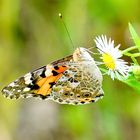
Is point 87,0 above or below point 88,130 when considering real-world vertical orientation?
above

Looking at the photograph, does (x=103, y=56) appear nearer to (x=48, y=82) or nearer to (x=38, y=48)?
(x=48, y=82)

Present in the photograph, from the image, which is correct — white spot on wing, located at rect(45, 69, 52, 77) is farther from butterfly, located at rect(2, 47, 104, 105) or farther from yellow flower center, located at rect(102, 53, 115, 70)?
yellow flower center, located at rect(102, 53, 115, 70)

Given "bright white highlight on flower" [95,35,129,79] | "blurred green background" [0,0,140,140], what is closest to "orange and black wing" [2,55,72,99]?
"bright white highlight on flower" [95,35,129,79]

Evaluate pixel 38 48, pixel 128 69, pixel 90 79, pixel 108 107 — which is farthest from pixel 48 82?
pixel 38 48

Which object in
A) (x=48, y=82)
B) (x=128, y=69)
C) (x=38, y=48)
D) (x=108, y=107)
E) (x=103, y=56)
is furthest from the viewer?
(x=38, y=48)

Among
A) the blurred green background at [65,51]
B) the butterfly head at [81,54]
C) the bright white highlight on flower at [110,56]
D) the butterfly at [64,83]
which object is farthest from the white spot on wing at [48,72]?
the blurred green background at [65,51]

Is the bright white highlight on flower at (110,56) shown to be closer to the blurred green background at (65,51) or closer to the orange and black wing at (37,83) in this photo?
the orange and black wing at (37,83)

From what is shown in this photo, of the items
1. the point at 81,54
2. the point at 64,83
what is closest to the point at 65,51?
the point at 64,83
